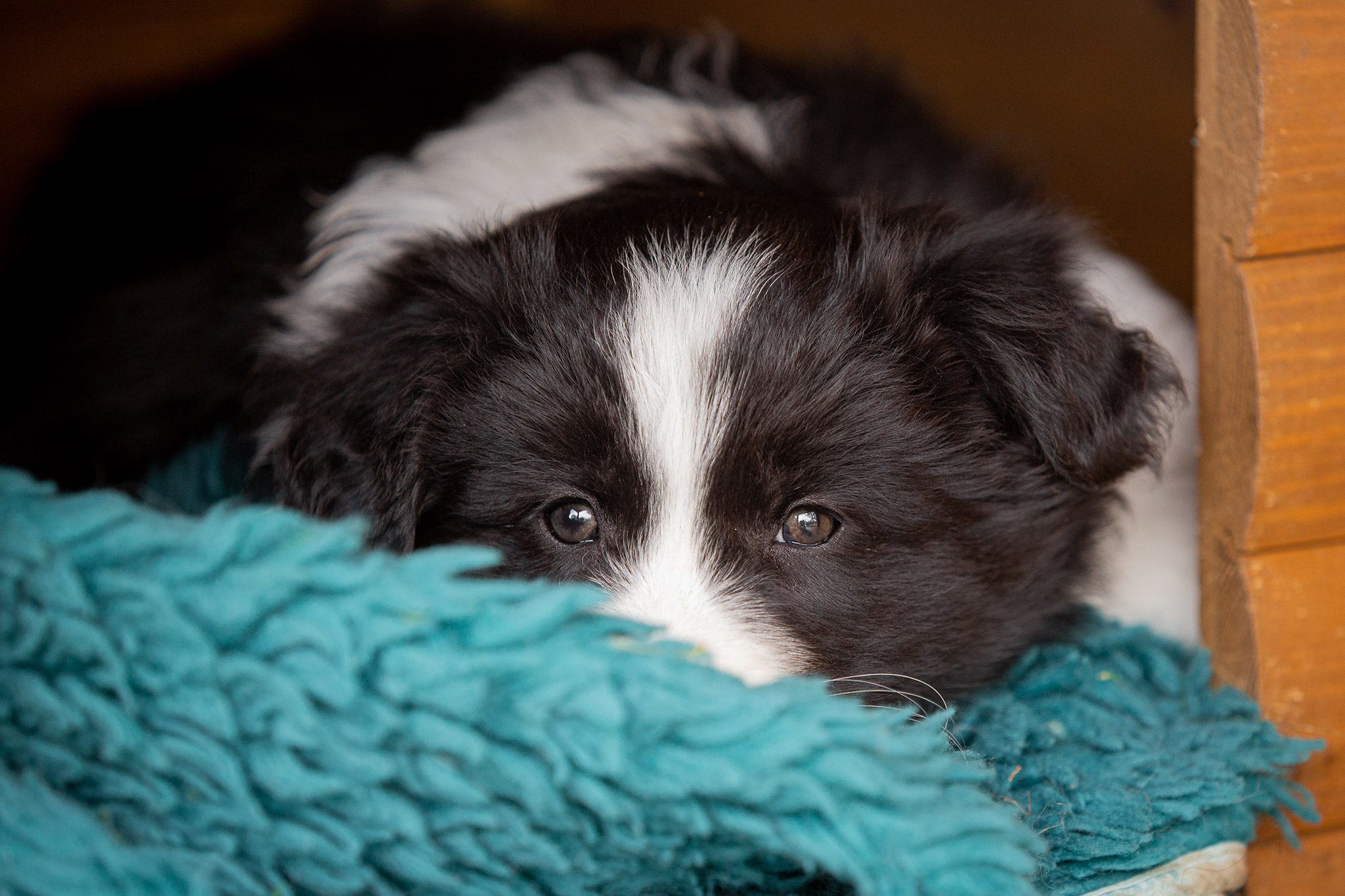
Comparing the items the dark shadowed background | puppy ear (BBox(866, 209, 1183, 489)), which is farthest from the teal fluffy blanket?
the dark shadowed background

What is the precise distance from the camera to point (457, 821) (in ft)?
4.02

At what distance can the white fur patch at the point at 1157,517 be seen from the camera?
199cm

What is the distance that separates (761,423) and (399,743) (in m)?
0.62

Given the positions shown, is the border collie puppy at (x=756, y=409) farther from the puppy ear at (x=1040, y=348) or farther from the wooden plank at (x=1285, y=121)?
the wooden plank at (x=1285, y=121)

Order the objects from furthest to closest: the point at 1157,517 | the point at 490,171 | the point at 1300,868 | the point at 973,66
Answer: the point at 973,66 → the point at 490,171 → the point at 1157,517 → the point at 1300,868

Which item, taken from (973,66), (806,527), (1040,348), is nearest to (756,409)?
(806,527)

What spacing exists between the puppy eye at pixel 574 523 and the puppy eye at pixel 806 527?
0.25 meters

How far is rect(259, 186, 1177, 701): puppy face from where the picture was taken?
5.15ft

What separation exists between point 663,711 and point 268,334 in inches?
53.0

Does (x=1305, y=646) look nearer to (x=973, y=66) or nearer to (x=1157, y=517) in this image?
(x=1157, y=517)

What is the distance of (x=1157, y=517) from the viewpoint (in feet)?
6.95

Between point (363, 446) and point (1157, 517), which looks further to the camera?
point (1157, 517)

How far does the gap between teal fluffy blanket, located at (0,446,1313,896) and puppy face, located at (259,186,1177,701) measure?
246mm

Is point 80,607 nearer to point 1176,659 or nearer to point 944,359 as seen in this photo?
point 944,359
